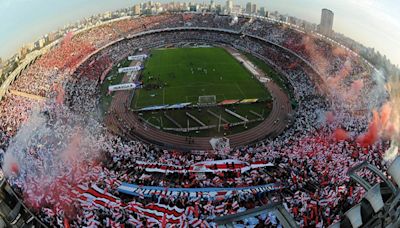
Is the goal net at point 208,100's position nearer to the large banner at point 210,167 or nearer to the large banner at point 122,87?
the large banner at point 122,87

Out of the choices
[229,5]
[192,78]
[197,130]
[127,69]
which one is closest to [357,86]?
[197,130]

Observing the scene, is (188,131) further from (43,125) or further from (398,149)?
(398,149)

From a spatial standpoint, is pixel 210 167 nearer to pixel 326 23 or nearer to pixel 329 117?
pixel 329 117

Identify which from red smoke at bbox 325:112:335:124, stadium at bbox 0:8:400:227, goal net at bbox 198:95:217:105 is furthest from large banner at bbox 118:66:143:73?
red smoke at bbox 325:112:335:124

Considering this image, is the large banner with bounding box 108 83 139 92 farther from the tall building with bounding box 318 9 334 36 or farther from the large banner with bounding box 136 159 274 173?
the tall building with bounding box 318 9 334 36

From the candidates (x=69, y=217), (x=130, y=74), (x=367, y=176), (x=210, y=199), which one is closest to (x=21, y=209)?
(x=69, y=217)
